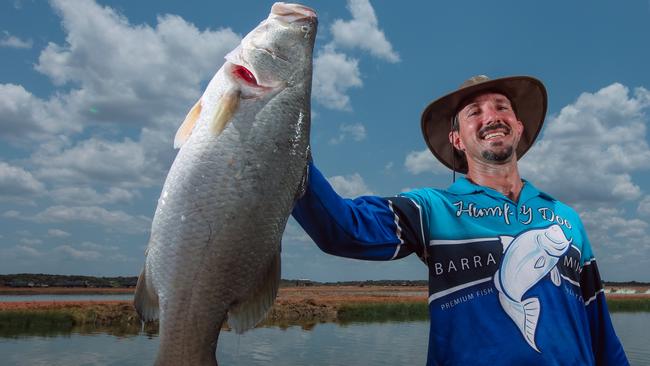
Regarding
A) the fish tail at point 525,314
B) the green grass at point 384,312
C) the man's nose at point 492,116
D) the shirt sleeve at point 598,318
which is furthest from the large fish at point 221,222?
the green grass at point 384,312

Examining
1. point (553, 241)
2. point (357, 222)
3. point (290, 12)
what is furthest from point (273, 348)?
point (290, 12)

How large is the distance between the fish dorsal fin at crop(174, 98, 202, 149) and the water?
19.9 m

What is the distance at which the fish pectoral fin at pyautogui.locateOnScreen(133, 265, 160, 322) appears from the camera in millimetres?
2471

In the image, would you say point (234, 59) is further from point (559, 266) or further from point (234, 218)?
point (559, 266)

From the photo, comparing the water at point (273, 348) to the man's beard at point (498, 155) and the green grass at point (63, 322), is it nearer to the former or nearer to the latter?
the green grass at point (63, 322)

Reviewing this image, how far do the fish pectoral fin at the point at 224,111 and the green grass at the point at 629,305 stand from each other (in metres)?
59.7

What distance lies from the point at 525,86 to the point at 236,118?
3132mm

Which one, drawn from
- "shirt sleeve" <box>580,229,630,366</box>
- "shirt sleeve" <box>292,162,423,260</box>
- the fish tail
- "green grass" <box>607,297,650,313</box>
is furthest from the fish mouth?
"green grass" <box>607,297,650,313</box>

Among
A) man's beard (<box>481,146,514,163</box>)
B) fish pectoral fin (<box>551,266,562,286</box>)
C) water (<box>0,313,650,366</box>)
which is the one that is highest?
man's beard (<box>481,146,514,163</box>)

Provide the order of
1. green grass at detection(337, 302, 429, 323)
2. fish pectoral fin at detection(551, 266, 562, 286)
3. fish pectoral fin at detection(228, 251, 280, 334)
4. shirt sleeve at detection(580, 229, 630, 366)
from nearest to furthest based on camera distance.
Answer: fish pectoral fin at detection(228, 251, 280, 334)
fish pectoral fin at detection(551, 266, 562, 286)
shirt sleeve at detection(580, 229, 630, 366)
green grass at detection(337, 302, 429, 323)

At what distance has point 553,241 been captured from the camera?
390 cm

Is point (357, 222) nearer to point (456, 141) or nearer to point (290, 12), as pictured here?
point (290, 12)

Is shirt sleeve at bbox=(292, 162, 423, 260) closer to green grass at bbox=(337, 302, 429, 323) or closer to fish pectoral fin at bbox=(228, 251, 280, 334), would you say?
fish pectoral fin at bbox=(228, 251, 280, 334)

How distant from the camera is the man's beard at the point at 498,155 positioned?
4156mm
